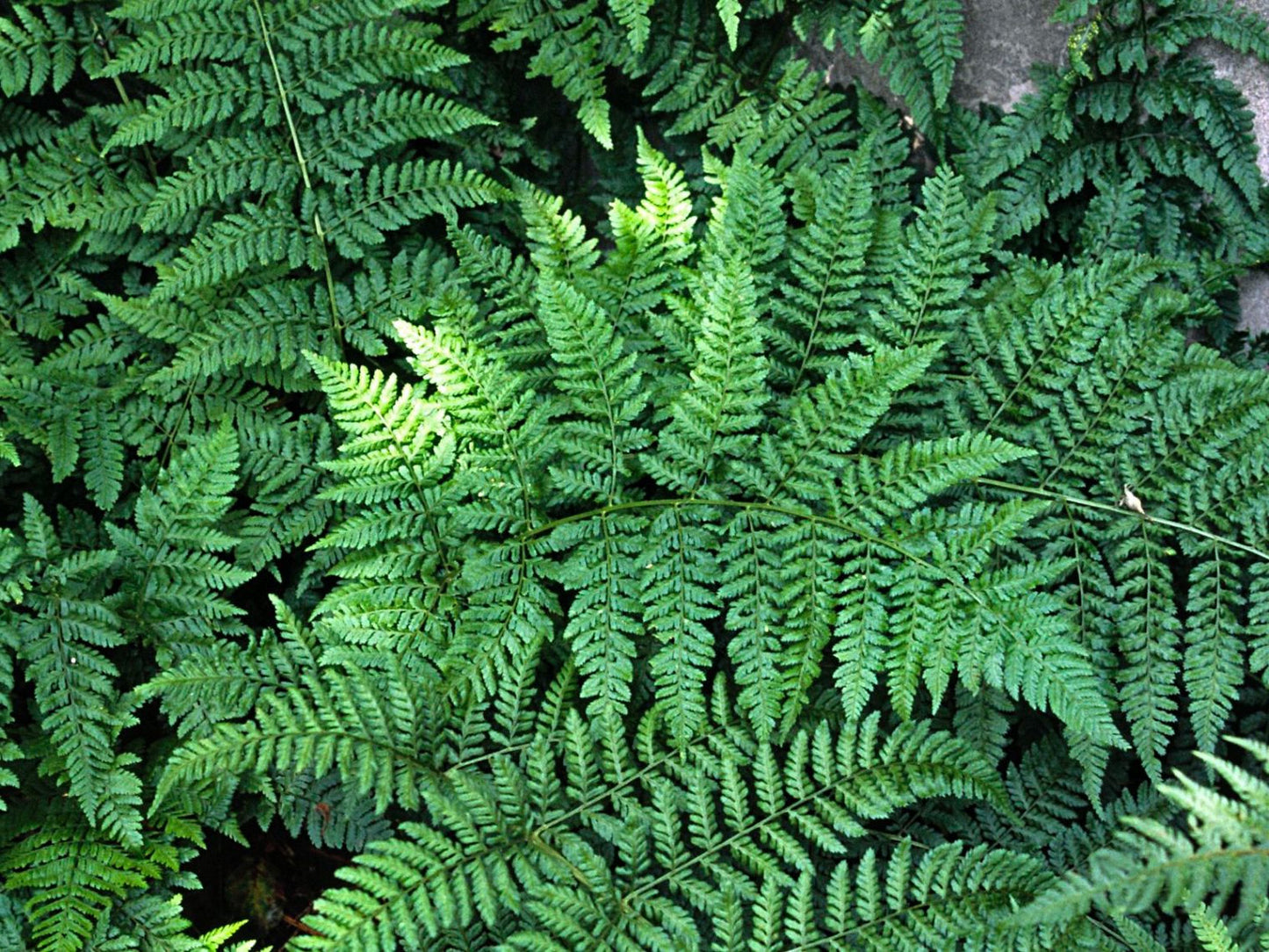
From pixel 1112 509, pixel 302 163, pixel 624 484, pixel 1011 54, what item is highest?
pixel 1011 54

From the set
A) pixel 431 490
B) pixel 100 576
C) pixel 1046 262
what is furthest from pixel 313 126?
pixel 1046 262

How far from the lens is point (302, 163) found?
347 centimetres

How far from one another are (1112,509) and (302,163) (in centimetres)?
264

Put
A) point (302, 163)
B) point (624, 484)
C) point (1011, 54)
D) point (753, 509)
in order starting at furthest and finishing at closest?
point (1011, 54)
point (302, 163)
point (624, 484)
point (753, 509)

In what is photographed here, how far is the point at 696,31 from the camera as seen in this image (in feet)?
12.4

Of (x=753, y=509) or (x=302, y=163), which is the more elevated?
(x=302, y=163)

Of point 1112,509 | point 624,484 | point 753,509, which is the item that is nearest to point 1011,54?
point 1112,509

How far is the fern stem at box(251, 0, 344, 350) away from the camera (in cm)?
341

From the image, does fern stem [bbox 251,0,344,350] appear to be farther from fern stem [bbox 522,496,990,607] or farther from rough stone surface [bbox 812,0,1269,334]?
rough stone surface [bbox 812,0,1269,334]

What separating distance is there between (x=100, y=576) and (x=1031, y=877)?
2685 millimetres

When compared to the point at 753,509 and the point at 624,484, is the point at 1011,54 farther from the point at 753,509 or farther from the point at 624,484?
the point at 624,484

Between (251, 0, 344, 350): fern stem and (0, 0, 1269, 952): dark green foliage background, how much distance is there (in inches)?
0.9

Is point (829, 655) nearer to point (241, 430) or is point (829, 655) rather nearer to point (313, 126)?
point (241, 430)

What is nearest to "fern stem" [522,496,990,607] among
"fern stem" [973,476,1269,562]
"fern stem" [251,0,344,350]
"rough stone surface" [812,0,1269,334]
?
"fern stem" [973,476,1269,562]
